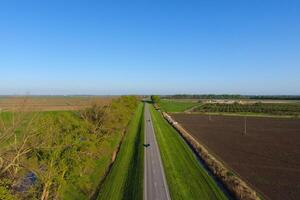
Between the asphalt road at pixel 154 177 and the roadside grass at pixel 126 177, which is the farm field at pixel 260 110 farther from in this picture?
the roadside grass at pixel 126 177

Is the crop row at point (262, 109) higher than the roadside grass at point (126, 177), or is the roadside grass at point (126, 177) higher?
the crop row at point (262, 109)

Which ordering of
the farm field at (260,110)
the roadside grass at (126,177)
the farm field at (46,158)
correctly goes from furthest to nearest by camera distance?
the farm field at (260,110)
the roadside grass at (126,177)
the farm field at (46,158)

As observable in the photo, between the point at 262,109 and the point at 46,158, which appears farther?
the point at 262,109

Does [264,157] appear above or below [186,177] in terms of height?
below

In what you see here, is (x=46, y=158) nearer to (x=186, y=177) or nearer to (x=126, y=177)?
(x=126, y=177)

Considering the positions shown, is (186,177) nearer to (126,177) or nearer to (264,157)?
(126,177)

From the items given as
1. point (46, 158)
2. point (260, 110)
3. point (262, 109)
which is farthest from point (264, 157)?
point (262, 109)

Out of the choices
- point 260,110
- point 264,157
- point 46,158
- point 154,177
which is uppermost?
point 46,158

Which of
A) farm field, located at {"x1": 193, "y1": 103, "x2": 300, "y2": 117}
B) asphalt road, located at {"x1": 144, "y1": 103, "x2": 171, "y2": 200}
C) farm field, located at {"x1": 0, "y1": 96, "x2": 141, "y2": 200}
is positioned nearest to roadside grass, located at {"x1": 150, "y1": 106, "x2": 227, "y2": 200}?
asphalt road, located at {"x1": 144, "y1": 103, "x2": 171, "y2": 200}

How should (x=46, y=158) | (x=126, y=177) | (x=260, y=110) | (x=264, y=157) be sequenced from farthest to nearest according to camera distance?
(x=260, y=110)
(x=264, y=157)
(x=126, y=177)
(x=46, y=158)

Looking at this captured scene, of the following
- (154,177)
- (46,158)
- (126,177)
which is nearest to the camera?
(46,158)

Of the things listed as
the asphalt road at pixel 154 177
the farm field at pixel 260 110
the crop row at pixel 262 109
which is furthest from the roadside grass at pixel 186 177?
the crop row at pixel 262 109

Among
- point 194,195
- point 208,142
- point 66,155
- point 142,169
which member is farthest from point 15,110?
point 208,142
